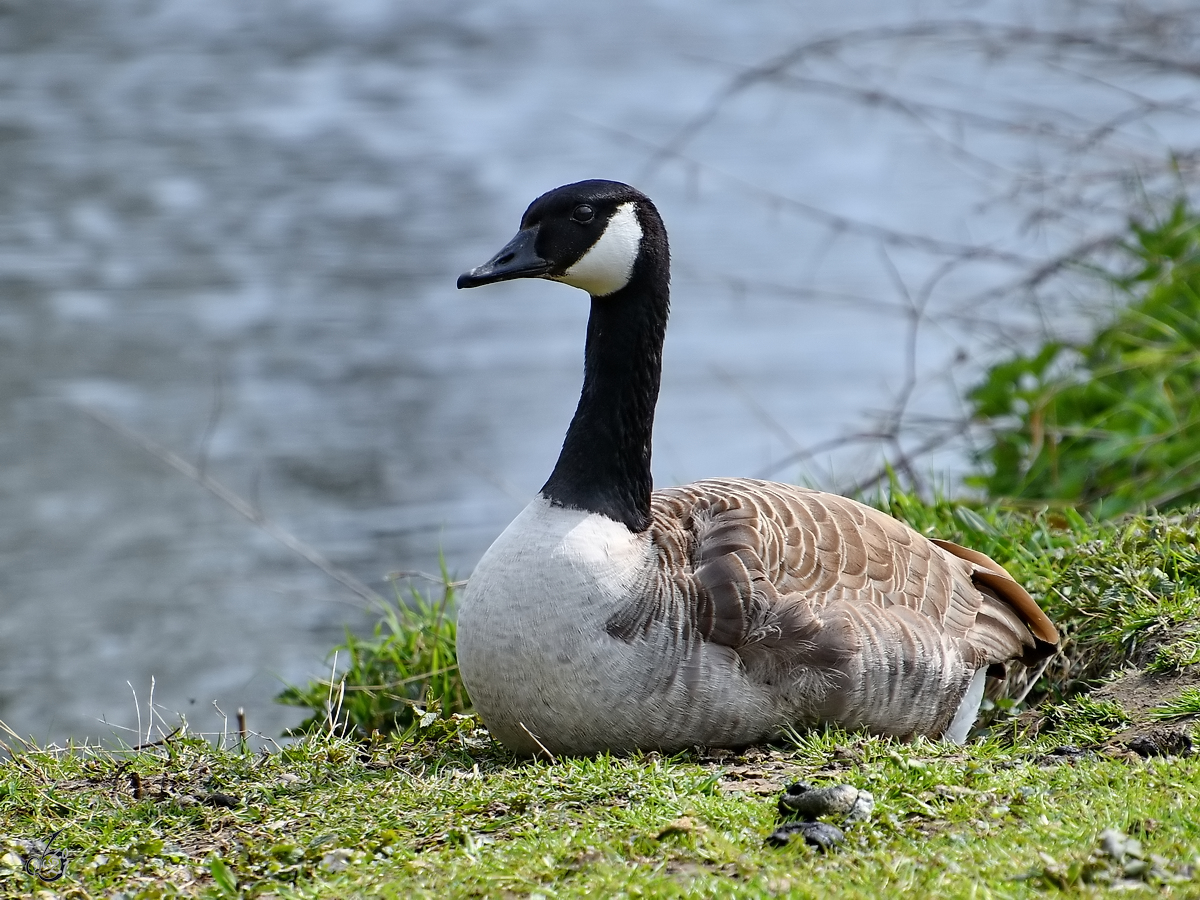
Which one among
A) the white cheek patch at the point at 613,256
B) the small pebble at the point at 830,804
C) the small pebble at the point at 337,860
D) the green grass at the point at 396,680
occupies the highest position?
the white cheek patch at the point at 613,256

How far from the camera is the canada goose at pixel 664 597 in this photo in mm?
4477

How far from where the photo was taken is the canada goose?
4477 millimetres

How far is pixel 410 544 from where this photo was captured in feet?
30.5

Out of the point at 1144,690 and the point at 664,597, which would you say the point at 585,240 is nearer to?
the point at 664,597

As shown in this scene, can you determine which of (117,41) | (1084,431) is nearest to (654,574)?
(1084,431)

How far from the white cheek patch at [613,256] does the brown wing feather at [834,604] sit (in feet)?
2.73

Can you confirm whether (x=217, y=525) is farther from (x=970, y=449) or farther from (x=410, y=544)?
(x=970, y=449)

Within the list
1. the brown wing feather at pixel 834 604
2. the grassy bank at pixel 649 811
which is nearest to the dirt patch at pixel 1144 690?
the grassy bank at pixel 649 811

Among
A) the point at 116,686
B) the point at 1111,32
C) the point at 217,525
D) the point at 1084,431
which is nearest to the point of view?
the point at 1084,431

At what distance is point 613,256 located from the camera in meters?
4.96

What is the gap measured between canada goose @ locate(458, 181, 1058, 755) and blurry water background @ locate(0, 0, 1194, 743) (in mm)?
1936

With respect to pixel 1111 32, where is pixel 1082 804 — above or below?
below

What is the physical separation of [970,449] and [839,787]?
217 inches

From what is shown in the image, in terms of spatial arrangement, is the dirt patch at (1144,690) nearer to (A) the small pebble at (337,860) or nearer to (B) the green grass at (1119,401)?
(B) the green grass at (1119,401)
